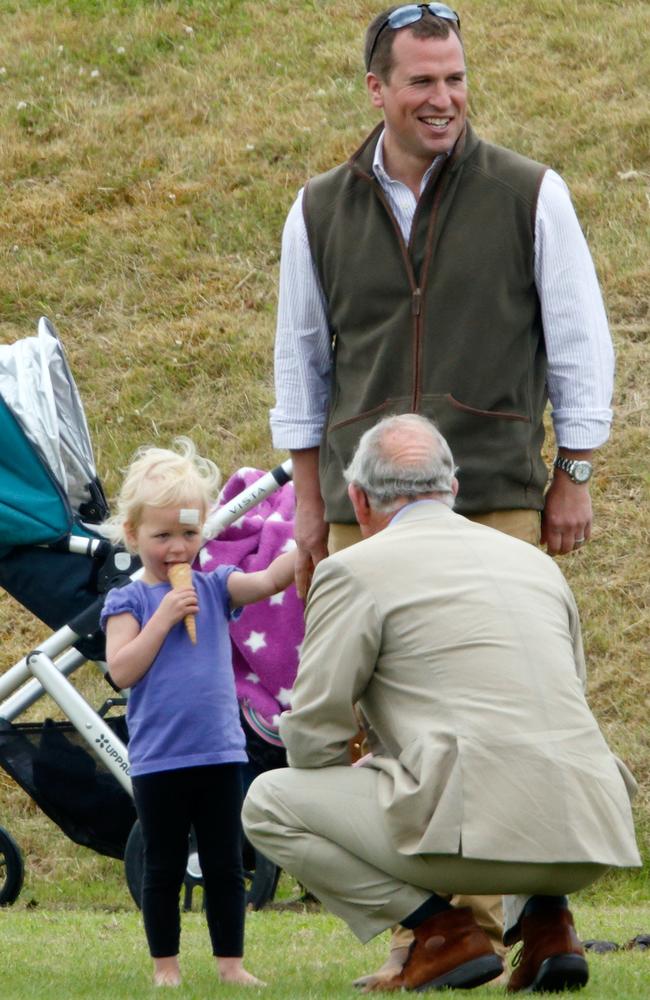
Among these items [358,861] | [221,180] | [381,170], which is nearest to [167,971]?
[358,861]

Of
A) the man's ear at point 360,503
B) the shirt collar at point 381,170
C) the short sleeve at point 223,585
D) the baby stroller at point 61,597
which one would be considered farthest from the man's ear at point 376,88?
the baby stroller at point 61,597

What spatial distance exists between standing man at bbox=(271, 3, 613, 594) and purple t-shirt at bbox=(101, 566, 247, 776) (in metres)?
0.50

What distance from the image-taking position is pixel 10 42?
1362 cm

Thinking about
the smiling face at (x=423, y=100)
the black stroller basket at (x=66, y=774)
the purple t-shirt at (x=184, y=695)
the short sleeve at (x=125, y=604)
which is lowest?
the black stroller basket at (x=66, y=774)

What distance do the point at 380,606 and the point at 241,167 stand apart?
8354 mm

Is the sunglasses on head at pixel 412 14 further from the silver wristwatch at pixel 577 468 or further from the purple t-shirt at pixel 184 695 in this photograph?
the purple t-shirt at pixel 184 695

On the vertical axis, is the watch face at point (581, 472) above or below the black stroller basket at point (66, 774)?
above

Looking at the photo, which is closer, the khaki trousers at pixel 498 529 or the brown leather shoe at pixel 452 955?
the brown leather shoe at pixel 452 955

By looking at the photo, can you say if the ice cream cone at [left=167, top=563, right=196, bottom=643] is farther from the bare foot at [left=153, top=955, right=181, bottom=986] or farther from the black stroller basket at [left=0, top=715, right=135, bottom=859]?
the black stroller basket at [left=0, top=715, right=135, bottom=859]

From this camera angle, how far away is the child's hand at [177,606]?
419cm

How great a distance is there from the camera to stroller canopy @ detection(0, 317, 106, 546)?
5961mm

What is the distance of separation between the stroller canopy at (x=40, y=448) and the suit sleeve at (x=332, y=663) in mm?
2244

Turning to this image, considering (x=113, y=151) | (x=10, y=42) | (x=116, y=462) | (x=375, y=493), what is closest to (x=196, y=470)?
(x=375, y=493)

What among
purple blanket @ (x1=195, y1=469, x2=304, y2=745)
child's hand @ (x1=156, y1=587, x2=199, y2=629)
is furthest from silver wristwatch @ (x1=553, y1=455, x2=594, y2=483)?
purple blanket @ (x1=195, y1=469, x2=304, y2=745)
